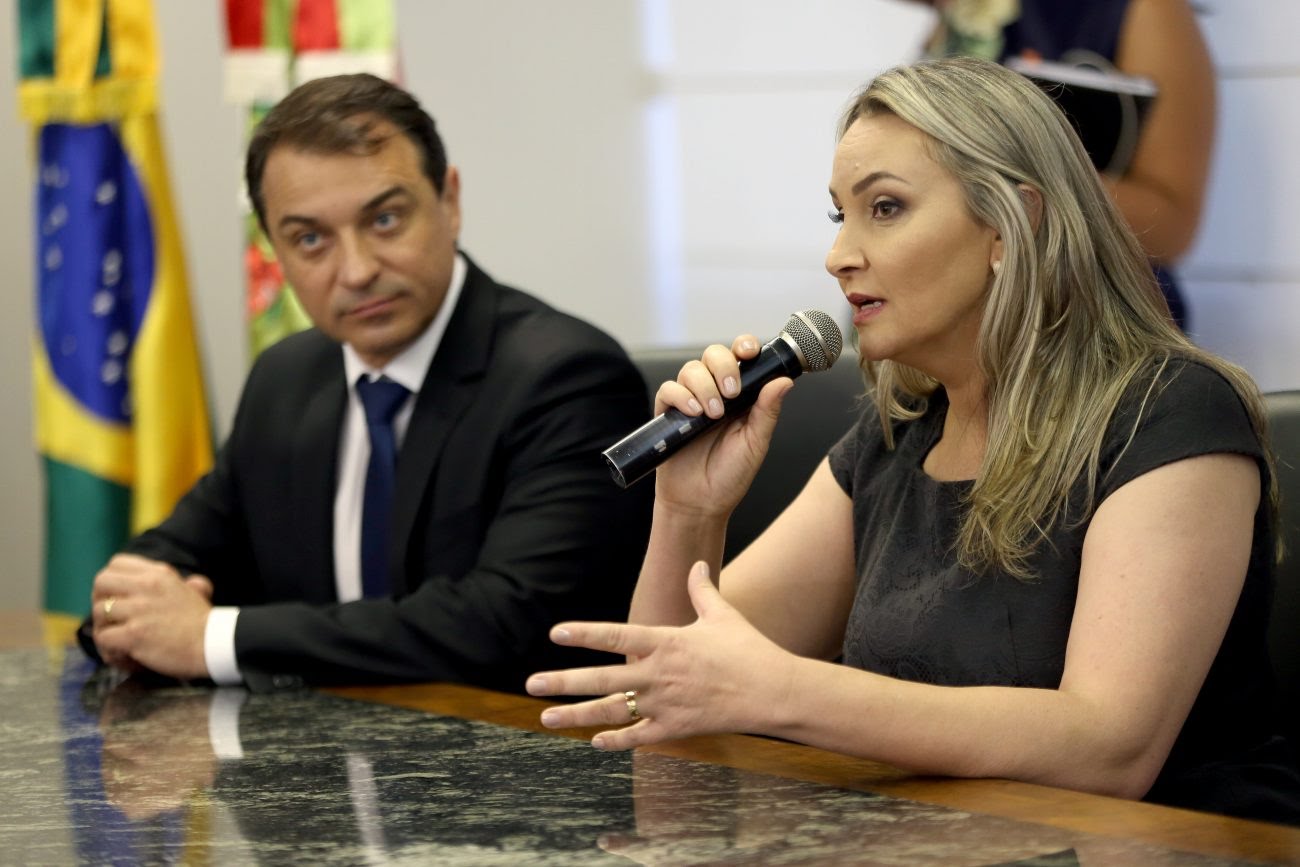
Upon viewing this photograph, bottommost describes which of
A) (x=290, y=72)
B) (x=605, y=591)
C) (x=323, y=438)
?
(x=605, y=591)

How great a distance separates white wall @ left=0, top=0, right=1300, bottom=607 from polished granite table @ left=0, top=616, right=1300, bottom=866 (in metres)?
2.65

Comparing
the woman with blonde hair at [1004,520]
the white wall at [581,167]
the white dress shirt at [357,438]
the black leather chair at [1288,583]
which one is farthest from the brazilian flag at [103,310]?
the black leather chair at [1288,583]

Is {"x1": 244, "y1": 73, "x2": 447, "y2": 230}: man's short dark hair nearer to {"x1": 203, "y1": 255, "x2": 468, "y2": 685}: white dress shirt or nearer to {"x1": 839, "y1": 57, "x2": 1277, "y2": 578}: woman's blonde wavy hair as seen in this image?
→ {"x1": 203, "y1": 255, "x2": 468, "y2": 685}: white dress shirt

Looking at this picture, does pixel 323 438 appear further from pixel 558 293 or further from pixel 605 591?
pixel 558 293

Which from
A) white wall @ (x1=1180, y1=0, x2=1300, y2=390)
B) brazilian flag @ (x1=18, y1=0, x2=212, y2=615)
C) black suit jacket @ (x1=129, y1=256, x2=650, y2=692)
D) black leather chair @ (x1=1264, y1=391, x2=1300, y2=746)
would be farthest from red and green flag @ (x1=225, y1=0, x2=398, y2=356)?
black leather chair @ (x1=1264, y1=391, x2=1300, y2=746)

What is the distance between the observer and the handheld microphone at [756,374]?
4.98 ft

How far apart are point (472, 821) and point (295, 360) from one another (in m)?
1.42

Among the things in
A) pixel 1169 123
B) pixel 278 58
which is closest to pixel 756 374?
pixel 1169 123

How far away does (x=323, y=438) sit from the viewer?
232 centimetres

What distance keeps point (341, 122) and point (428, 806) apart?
127 cm

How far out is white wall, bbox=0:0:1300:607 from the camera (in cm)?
413

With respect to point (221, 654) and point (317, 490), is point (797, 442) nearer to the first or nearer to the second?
point (317, 490)

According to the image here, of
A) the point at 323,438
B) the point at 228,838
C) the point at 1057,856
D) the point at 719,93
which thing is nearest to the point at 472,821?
the point at 228,838

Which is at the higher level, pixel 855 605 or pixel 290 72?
pixel 290 72
